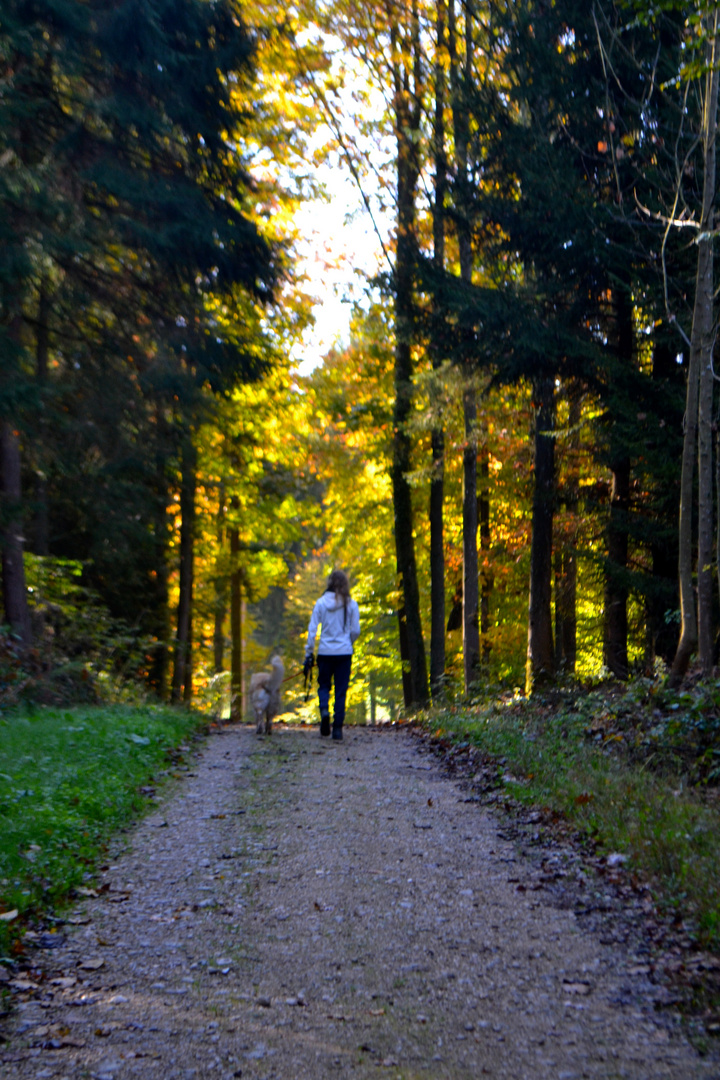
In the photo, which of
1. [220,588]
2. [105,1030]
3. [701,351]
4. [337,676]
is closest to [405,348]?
[337,676]

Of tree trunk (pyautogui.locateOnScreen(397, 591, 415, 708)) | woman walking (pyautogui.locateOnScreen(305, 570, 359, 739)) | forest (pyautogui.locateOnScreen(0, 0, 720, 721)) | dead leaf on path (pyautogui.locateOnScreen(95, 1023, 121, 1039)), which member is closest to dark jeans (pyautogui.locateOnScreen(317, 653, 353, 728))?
woman walking (pyautogui.locateOnScreen(305, 570, 359, 739))

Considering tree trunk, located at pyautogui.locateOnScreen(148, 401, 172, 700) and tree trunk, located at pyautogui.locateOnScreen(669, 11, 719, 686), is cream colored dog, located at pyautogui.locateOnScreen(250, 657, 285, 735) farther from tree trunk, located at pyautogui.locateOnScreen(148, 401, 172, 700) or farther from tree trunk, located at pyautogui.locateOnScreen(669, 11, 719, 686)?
tree trunk, located at pyautogui.locateOnScreen(669, 11, 719, 686)

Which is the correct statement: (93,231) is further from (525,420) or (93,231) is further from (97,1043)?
(97,1043)

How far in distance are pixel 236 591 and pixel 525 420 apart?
13.2 m

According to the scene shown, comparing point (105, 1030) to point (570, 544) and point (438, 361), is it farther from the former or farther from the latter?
point (570, 544)

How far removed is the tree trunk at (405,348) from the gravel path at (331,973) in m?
9.56

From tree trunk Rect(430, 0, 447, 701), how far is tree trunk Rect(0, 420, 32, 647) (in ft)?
21.7

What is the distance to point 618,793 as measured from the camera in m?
6.64

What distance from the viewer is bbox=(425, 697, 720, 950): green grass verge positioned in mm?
4812

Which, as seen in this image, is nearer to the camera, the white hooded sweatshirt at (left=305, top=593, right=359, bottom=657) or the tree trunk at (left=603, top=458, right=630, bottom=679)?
the white hooded sweatshirt at (left=305, top=593, right=359, bottom=657)

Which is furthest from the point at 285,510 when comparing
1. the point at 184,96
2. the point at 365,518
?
the point at 184,96

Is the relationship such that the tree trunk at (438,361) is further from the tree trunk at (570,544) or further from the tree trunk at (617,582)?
the tree trunk at (617,582)

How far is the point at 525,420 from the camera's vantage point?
16.9m

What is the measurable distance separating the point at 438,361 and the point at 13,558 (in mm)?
7319
